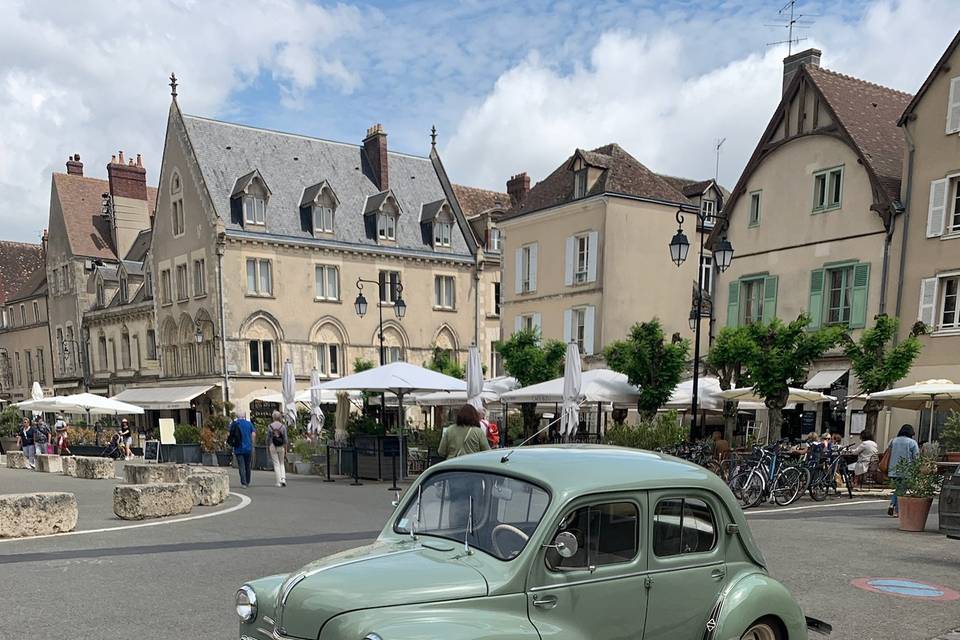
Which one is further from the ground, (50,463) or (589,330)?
(589,330)

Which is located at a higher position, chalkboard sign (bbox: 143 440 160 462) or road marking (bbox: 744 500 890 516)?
chalkboard sign (bbox: 143 440 160 462)

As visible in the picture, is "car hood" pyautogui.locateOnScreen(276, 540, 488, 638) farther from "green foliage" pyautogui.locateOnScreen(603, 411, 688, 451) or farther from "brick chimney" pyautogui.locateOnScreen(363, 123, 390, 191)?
"brick chimney" pyautogui.locateOnScreen(363, 123, 390, 191)

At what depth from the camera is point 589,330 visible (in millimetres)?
28594

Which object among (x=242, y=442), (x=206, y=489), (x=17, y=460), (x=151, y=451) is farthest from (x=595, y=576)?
(x=151, y=451)

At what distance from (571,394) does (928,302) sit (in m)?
11.4

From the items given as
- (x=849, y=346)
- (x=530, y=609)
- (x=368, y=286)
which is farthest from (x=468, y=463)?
(x=368, y=286)

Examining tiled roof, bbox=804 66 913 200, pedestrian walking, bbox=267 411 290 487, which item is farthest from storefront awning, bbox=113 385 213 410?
tiled roof, bbox=804 66 913 200

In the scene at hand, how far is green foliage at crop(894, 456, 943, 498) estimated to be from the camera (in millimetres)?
10203

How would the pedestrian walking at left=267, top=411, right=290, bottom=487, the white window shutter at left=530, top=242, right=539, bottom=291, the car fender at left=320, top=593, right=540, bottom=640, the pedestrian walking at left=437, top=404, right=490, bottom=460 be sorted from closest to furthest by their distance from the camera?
1. the car fender at left=320, top=593, right=540, bottom=640
2. the pedestrian walking at left=437, top=404, right=490, bottom=460
3. the pedestrian walking at left=267, top=411, right=290, bottom=487
4. the white window shutter at left=530, top=242, right=539, bottom=291

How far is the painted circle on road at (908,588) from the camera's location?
6.89 metres

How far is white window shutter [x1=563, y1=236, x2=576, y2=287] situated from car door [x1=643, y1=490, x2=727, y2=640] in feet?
82.9

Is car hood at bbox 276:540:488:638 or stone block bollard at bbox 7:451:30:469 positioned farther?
stone block bollard at bbox 7:451:30:469

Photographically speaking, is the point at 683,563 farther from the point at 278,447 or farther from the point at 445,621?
the point at 278,447

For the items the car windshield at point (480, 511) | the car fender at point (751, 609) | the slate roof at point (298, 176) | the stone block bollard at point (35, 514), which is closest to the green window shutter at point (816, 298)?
the car fender at point (751, 609)
